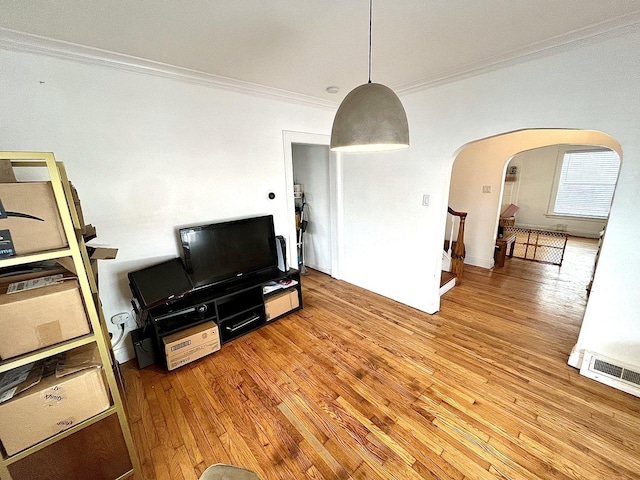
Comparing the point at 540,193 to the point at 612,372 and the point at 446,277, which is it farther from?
the point at 612,372

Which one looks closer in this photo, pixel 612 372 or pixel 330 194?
pixel 612 372

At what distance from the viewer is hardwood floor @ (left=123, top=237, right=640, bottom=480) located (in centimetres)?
147

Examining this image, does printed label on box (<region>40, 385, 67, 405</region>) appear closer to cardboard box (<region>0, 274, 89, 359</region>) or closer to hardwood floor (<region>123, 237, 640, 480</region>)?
cardboard box (<region>0, 274, 89, 359</region>)

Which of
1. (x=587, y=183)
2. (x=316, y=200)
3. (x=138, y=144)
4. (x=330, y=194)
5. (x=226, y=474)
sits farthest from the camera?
(x=587, y=183)

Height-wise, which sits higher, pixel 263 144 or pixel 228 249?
pixel 263 144

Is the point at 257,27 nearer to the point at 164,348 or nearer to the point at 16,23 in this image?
the point at 16,23

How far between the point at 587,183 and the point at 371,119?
8.14 metres

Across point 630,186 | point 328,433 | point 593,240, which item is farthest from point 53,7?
point 593,240

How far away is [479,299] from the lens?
333 centimetres

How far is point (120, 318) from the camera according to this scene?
7.25ft

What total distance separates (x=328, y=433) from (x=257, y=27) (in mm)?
2674

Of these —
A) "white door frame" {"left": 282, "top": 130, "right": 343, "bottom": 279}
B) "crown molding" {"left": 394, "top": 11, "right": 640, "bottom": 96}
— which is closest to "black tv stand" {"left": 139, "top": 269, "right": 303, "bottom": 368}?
"white door frame" {"left": 282, "top": 130, "right": 343, "bottom": 279}

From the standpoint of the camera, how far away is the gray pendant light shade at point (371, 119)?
1.14 meters

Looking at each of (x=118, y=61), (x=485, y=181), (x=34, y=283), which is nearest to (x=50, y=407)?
(x=34, y=283)
